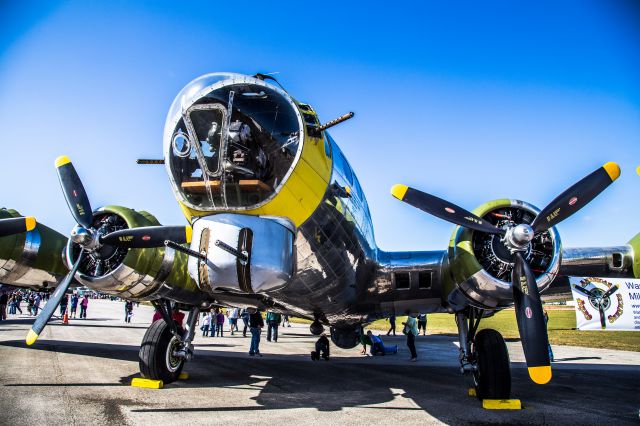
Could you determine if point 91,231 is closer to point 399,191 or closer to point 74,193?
point 74,193

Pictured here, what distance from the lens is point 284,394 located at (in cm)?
752

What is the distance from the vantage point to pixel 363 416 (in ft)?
19.7

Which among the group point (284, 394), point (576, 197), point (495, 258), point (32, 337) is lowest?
point (284, 394)

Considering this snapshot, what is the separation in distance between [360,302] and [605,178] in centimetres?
513

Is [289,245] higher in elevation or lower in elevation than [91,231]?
lower

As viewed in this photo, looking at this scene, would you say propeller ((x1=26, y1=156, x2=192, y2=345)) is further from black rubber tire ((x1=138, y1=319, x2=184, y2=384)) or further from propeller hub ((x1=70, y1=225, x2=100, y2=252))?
black rubber tire ((x1=138, y1=319, x2=184, y2=384))

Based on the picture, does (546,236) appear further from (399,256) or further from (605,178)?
(399,256)

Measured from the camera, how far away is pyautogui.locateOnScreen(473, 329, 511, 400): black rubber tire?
22.9ft

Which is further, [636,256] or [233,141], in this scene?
[636,256]

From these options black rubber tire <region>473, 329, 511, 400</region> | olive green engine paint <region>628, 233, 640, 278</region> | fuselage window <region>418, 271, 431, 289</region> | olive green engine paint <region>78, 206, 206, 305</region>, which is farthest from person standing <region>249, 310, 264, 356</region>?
olive green engine paint <region>628, 233, 640, 278</region>

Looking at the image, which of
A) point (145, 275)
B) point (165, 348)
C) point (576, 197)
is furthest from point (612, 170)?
point (165, 348)

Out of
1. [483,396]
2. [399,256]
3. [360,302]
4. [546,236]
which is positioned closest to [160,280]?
[360,302]

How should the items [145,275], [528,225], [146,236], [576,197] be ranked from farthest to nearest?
[145,275] < [146,236] < [576,197] < [528,225]

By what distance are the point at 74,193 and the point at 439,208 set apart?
640cm
